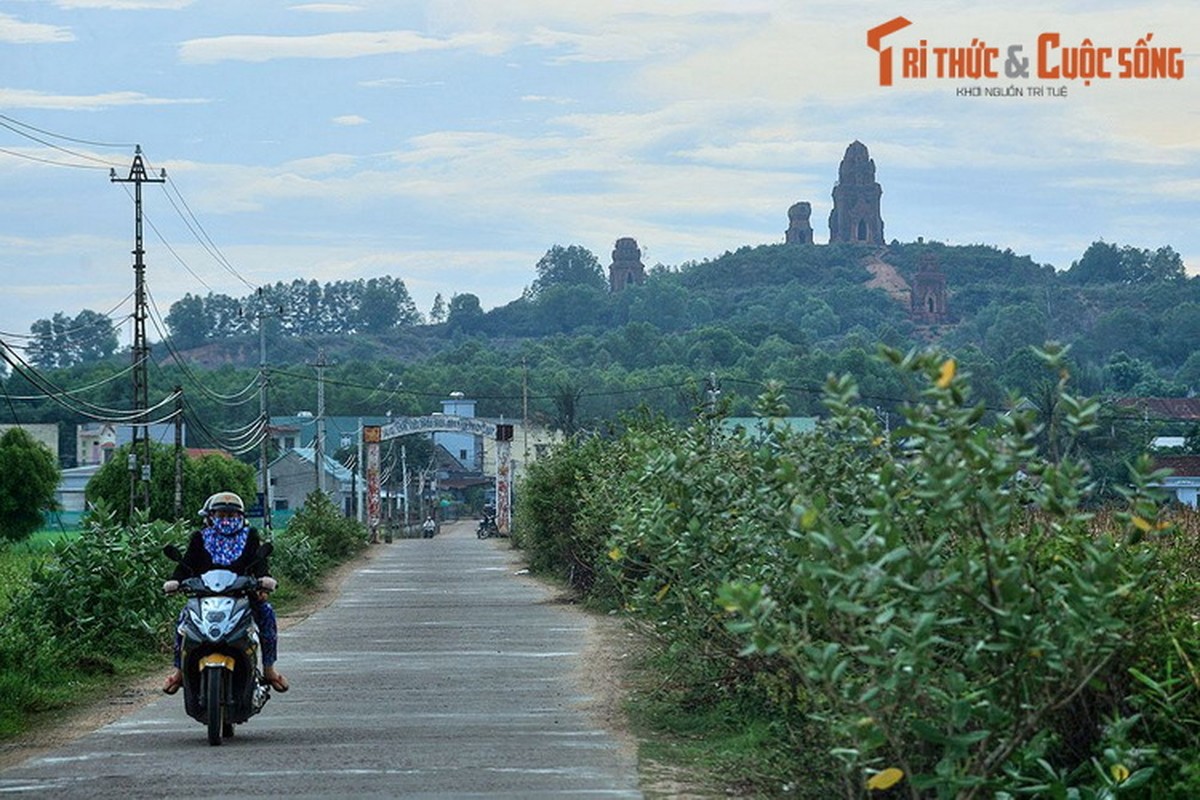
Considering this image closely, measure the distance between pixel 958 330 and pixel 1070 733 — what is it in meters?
169

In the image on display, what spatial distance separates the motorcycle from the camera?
523 inches

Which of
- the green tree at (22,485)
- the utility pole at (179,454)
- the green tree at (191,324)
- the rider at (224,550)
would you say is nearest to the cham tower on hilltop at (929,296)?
the green tree at (191,324)

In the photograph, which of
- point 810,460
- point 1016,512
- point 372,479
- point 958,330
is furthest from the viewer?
point 958,330

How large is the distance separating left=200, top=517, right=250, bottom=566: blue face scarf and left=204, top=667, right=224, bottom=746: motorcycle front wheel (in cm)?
82

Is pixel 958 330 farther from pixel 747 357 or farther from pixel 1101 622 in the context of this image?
pixel 1101 622

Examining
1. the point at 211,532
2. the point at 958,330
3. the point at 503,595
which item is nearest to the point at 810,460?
the point at 211,532

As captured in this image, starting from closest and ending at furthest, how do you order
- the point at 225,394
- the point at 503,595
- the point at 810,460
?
the point at 810,460 → the point at 503,595 → the point at 225,394

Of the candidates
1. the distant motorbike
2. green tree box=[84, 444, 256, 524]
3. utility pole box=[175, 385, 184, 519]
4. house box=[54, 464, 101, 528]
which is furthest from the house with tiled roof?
house box=[54, 464, 101, 528]

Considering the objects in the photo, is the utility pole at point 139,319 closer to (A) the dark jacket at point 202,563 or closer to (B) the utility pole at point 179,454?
(B) the utility pole at point 179,454

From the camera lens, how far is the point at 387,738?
13.6 m

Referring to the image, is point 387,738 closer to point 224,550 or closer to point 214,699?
point 214,699

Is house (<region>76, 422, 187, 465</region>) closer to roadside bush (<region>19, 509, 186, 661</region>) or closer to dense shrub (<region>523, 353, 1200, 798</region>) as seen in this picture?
roadside bush (<region>19, 509, 186, 661</region>)

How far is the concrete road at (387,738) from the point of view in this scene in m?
11.3

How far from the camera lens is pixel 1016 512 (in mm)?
8688
